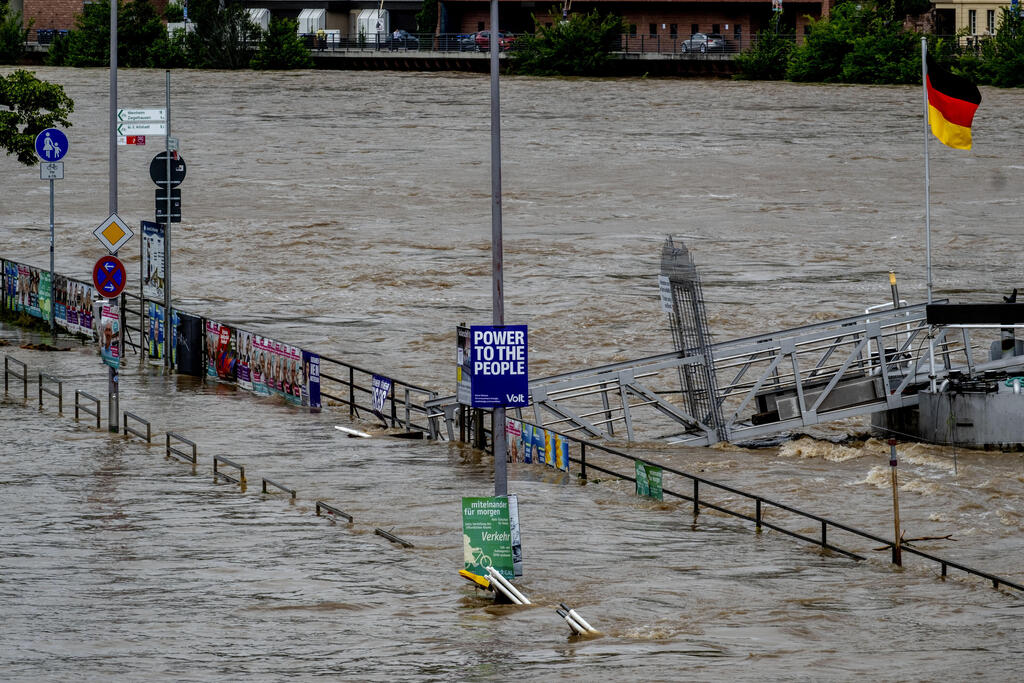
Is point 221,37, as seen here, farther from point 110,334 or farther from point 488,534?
point 488,534

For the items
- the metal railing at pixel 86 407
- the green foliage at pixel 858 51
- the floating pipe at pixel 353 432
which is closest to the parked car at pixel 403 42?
the green foliage at pixel 858 51

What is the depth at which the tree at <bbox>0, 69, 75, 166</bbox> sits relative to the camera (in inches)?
1928

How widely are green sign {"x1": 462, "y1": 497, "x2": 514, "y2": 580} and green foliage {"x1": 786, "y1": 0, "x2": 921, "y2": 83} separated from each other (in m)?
91.2

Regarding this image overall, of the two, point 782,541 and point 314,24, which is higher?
point 314,24

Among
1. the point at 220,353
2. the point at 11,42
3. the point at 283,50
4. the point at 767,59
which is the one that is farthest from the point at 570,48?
the point at 220,353

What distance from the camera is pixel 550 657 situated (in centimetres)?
1770

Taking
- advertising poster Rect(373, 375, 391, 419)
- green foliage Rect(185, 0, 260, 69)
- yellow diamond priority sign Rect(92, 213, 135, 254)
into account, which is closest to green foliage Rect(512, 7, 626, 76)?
green foliage Rect(185, 0, 260, 69)

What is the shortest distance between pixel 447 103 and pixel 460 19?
29792 mm

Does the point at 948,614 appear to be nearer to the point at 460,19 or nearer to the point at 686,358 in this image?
the point at 686,358

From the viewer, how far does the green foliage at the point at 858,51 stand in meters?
108

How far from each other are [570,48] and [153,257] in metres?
78.9

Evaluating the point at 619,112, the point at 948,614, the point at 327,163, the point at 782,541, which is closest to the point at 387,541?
the point at 782,541

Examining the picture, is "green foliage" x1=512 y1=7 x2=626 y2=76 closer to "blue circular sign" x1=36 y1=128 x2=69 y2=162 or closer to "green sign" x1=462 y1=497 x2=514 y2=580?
"blue circular sign" x1=36 y1=128 x2=69 y2=162

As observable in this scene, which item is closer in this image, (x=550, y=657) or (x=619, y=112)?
(x=550, y=657)
